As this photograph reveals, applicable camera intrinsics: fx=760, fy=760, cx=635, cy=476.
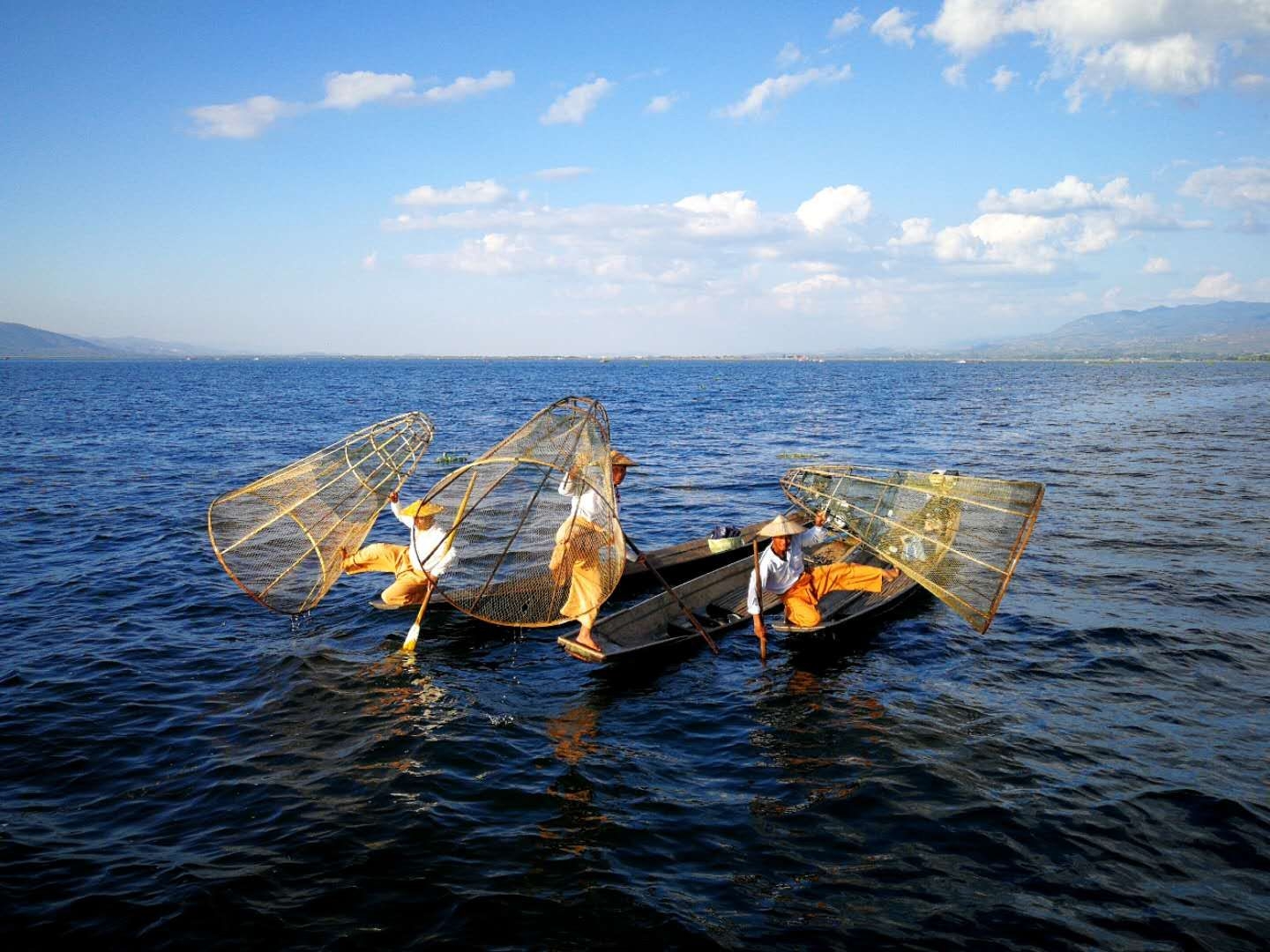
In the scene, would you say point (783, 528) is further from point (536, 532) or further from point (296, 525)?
point (296, 525)

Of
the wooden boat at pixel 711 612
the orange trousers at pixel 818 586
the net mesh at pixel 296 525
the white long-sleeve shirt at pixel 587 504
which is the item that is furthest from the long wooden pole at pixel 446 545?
the orange trousers at pixel 818 586

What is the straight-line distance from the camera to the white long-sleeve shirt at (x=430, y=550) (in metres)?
11.7

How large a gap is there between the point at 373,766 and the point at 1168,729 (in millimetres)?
10056

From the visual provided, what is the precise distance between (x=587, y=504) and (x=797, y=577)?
149 inches

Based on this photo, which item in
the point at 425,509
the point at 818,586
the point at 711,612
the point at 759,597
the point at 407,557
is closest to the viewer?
the point at 759,597

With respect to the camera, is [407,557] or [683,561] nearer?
[407,557]

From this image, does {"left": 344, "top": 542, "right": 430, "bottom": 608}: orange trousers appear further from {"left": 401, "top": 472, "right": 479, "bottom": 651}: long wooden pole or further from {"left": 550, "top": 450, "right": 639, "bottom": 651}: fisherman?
{"left": 550, "top": 450, "right": 639, "bottom": 651}: fisherman

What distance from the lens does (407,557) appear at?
1370 cm

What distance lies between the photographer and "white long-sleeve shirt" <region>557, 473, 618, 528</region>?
11.0 metres

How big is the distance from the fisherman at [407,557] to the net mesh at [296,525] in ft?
1.37

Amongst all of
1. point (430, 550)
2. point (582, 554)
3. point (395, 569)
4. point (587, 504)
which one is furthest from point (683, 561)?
point (395, 569)

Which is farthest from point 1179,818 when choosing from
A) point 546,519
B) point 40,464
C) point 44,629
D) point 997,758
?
point 40,464

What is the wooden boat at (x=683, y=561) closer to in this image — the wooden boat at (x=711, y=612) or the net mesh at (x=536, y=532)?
the wooden boat at (x=711, y=612)

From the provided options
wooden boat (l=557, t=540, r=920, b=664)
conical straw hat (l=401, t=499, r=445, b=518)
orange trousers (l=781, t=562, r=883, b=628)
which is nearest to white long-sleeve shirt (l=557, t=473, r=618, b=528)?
wooden boat (l=557, t=540, r=920, b=664)
